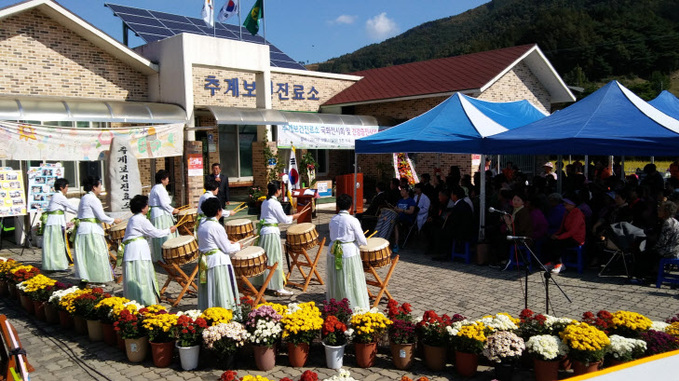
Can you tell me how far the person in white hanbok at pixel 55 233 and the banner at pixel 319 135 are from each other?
745 cm

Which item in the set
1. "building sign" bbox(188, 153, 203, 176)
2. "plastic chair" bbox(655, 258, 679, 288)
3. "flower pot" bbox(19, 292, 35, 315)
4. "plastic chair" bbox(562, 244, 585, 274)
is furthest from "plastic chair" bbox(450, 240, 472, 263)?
"building sign" bbox(188, 153, 203, 176)

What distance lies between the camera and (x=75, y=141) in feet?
35.9

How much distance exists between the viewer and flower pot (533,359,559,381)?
457cm

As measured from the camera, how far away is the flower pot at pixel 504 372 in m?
4.75

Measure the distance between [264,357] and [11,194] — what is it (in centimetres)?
838

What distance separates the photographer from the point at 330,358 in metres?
5.13

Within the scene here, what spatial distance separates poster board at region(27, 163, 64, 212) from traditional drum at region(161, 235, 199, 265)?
586 centimetres

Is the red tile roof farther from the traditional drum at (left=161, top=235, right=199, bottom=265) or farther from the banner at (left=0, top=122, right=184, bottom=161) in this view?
the traditional drum at (left=161, top=235, right=199, bottom=265)

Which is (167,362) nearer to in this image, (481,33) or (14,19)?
(14,19)

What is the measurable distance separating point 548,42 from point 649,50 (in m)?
10.7

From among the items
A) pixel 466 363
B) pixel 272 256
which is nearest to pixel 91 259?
pixel 272 256

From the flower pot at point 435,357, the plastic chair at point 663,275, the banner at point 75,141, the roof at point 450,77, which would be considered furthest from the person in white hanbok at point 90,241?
the roof at point 450,77

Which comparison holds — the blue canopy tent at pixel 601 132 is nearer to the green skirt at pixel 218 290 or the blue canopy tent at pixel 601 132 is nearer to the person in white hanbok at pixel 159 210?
the green skirt at pixel 218 290

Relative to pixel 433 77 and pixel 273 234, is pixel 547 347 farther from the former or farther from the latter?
pixel 433 77
